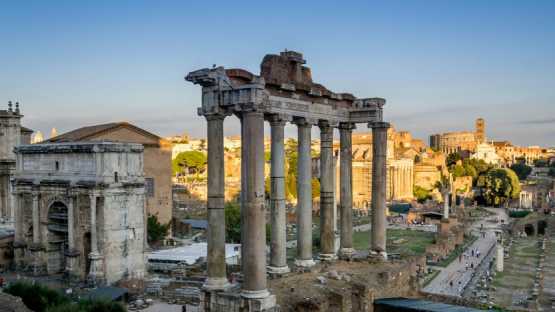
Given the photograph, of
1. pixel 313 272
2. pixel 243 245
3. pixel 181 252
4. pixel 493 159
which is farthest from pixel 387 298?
pixel 493 159

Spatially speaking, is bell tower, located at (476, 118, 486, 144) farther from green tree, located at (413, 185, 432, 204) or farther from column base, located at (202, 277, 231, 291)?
column base, located at (202, 277, 231, 291)

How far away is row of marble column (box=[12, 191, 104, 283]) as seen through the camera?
88.2ft

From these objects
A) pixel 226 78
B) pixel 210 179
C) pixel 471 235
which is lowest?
pixel 471 235

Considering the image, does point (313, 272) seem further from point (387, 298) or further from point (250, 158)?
point (250, 158)

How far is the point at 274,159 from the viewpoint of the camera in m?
14.9

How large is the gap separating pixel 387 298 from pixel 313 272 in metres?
2.23

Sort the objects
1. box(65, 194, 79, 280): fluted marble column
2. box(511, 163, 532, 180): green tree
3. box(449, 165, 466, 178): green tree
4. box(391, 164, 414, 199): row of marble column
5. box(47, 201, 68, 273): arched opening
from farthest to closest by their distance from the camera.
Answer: box(511, 163, 532, 180): green tree, box(449, 165, 466, 178): green tree, box(391, 164, 414, 199): row of marble column, box(47, 201, 68, 273): arched opening, box(65, 194, 79, 280): fluted marble column

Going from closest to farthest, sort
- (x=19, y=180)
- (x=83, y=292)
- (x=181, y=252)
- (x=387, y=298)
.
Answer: (x=387, y=298) < (x=83, y=292) < (x=19, y=180) < (x=181, y=252)

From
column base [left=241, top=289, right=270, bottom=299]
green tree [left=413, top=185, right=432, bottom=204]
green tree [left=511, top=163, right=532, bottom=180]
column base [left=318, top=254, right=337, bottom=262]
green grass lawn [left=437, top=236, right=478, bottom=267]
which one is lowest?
green grass lawn [left=437, top=236, right=478, bottom=267]

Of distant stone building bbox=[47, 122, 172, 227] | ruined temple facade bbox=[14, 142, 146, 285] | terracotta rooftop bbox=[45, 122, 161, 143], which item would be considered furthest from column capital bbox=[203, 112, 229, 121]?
distant stone building bbox=[47, 122, 172, 227]

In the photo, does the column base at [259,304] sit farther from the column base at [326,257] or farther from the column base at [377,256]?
the column base at [377,256]

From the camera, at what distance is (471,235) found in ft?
186

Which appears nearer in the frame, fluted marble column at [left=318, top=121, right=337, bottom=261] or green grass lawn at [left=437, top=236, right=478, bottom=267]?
fluted marble column at [left=318, top=121, right=337, bottom=261]

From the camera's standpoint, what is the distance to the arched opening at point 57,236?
97.5 ft
